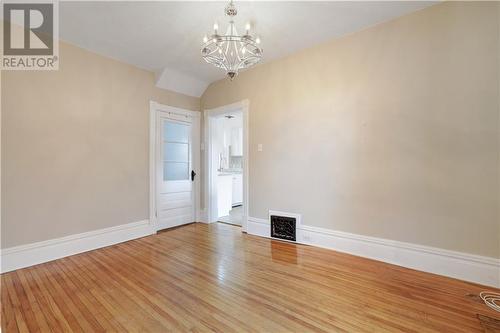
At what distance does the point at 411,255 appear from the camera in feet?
8.15

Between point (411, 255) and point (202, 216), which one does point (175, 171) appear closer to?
point (202, 216)

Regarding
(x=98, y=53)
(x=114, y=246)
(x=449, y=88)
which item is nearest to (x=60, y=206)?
(x=114, y=246)

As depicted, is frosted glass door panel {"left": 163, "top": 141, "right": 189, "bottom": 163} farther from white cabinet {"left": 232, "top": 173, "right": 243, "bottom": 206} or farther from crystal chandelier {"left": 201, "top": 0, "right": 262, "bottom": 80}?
crystal chandelier {"left": 201, "top": 0, "right": 262, "bottom": 80}

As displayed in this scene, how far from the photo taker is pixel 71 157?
2.99 m

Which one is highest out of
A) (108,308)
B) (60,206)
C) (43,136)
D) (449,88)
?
(449,88)

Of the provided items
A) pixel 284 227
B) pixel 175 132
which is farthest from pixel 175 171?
pixel 284 227

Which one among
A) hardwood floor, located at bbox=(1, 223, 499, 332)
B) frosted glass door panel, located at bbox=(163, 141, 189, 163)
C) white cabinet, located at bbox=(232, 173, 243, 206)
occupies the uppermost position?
frosted glass door panel, located at bbox=(163, 141, 189, 163)

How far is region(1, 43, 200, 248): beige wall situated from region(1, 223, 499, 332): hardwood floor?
62cm

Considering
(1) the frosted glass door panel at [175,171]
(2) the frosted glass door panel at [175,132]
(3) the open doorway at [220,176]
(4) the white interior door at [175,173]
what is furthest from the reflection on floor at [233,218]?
(2) the frosted glass door panel at [175,132]

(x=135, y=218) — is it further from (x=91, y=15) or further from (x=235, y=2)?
(x=235, y=2)

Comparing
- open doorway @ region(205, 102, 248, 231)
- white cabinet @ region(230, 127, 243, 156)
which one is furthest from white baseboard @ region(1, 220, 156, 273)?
white cabinet @ region(230, 127, 243, 156)

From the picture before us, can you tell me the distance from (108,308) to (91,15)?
3.01 m

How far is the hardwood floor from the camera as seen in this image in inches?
64.8

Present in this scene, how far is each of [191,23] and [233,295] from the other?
2.98 meters
